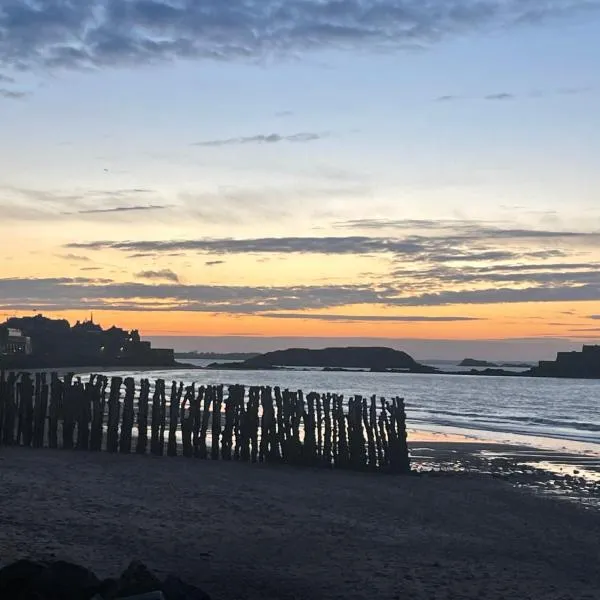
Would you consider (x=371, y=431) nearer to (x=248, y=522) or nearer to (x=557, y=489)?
(x=557, y=489)

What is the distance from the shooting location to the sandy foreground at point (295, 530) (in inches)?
307

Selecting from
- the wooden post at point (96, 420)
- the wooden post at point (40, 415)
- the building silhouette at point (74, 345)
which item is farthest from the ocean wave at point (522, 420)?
the building silhouette at point (74, 345)

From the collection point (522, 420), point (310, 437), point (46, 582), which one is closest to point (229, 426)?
point (310, 437)

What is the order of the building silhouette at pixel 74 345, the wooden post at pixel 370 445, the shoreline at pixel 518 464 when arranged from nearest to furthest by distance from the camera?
the shoreline at pixel 518 464, the wooden post at pixel 370 445, the building silhouette at pixel 74 345

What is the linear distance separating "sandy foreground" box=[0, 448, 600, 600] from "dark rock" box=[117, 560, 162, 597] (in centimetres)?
113

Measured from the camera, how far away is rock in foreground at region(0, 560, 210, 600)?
18.8 ft

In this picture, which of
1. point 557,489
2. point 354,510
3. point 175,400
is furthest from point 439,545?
point 175,400

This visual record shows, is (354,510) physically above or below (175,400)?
below

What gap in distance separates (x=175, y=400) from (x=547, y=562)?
28.1ft

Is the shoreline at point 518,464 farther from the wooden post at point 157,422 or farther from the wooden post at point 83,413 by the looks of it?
the wooden post at point 83,413

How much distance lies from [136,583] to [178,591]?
0.92ft

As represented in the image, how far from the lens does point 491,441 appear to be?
27.8 m

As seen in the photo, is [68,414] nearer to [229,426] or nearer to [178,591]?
[229,426]

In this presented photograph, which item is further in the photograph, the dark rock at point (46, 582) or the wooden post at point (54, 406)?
the wooden post at point (54, 406)
